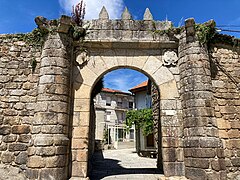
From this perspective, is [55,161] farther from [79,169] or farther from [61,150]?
[79,169]

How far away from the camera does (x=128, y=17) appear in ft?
16.1

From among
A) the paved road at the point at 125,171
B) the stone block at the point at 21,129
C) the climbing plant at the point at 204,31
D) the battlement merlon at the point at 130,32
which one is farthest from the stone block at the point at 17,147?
the climbing plant at the point at 204,31

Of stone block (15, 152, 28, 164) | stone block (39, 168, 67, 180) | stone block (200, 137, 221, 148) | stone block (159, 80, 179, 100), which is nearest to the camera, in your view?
stone block (39, 168, 67, 180)

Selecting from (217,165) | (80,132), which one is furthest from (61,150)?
(217,165)

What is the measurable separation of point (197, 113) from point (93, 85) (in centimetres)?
243

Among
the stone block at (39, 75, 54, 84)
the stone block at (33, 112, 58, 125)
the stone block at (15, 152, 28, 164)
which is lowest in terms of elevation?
the stone block at (15, 152, 28, 164)

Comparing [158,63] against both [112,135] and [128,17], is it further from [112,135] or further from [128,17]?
[112,135]

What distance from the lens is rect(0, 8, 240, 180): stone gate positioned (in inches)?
152

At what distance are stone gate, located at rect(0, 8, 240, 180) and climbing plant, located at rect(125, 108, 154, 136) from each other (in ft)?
27.7

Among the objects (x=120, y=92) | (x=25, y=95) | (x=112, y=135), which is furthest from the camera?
(x=120, y=92)

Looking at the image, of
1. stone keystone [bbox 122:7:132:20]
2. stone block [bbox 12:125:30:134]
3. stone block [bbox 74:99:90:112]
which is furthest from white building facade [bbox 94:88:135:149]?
stone keystone [bbox 122:7:132:20]

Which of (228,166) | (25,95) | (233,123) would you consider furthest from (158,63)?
(25,95)

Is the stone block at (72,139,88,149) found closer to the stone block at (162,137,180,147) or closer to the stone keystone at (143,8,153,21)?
the stone block at (162,137,180,147)

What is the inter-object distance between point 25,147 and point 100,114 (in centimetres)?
2160
